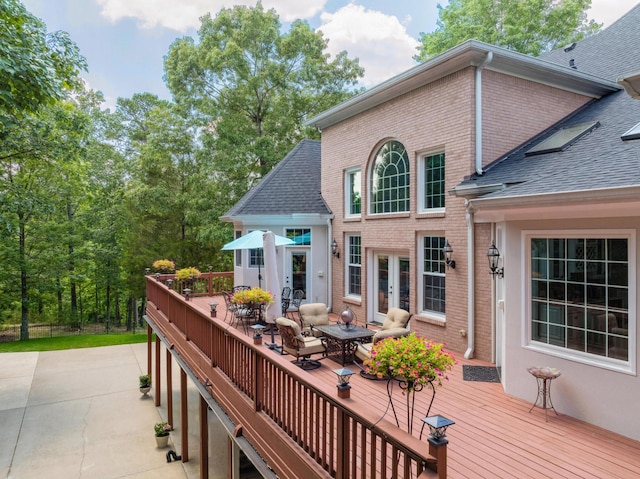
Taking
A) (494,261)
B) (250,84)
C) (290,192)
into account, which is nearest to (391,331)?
(494,261)

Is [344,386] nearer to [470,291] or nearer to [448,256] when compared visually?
[470,291]

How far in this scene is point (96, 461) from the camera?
30.5 ft

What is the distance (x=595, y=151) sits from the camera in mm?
6371

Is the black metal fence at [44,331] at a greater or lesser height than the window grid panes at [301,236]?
lesser

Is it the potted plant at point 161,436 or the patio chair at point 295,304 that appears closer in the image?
the potted plant at point 161,436

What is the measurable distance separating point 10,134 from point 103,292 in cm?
2398

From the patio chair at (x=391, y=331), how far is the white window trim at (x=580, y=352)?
2181 mm

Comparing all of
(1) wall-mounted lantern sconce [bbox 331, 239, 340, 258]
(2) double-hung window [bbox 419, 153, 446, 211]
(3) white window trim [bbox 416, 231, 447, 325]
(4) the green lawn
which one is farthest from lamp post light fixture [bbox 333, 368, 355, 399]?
(4) the green lawn

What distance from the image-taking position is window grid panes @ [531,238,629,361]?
4.91 m

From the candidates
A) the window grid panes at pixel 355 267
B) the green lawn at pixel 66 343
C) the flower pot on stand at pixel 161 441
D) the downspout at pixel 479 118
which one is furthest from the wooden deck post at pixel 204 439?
the green lawn at pixel 66 343

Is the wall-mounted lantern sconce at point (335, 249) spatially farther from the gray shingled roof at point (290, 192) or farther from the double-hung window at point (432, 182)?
the double-hung window at point (432, 182)

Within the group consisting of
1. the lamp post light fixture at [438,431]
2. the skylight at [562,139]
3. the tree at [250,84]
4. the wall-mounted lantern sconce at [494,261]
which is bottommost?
the lamp post light fixture at [438,431]

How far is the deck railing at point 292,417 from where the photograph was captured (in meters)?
2.78

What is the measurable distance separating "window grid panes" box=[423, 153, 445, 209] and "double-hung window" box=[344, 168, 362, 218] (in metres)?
2.83
